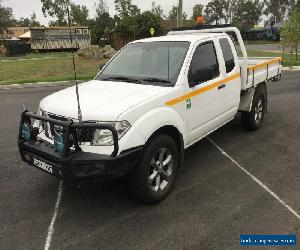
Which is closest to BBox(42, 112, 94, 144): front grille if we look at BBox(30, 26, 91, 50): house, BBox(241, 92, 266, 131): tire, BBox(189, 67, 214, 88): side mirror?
BBox(189, 67, 214, 88): side mirror

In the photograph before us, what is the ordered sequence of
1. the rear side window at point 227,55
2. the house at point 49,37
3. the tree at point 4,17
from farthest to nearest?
the tree at point 4,17, the house at point 49,37, the rear side window at point 227,55

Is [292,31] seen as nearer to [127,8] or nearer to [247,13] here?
[127,8]

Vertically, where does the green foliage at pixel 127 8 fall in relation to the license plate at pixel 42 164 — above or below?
above

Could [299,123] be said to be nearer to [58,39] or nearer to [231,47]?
[231,47]

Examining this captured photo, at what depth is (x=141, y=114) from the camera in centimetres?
402

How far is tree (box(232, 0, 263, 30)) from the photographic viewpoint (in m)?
92.6

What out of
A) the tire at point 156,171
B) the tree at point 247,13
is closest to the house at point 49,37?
the tire at point 156,171

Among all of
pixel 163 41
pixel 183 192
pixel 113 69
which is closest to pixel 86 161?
pixel 183 192

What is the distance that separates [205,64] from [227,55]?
92 centimetres

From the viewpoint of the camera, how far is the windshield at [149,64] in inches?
191

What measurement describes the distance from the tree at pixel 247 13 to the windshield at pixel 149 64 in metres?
93.0

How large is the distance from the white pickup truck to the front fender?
0.5 inches

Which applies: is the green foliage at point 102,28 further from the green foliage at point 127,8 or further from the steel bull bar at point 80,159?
the steel bull bar at point 80,159

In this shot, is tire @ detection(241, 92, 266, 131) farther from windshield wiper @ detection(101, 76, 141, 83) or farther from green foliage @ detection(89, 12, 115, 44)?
green foliage @ detection(89, 12, 115, 44)
